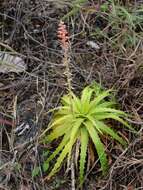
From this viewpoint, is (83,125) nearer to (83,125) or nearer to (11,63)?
(83,125)

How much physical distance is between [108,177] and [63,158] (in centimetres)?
29

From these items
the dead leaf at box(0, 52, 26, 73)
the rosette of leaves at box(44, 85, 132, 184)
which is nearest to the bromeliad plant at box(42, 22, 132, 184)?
the rosette of leaves at box(44, 85, 132, 184)

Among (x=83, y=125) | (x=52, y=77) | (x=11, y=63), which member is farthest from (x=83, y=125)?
(x=11, y=63)

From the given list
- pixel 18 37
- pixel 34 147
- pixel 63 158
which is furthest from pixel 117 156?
pixel 18 37

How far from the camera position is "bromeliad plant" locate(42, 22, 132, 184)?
2.46 m

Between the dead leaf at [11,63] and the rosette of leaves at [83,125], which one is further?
the dead leaf at [11,63]

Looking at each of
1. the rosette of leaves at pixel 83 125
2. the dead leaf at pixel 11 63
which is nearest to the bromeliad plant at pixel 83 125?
the rosette of leaves at pixel 83 125

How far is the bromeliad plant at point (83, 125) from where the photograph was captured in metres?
2.46

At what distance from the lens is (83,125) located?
2557 mm

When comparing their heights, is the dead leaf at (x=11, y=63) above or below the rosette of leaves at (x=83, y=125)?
above

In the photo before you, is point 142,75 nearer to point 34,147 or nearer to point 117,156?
point 117,156

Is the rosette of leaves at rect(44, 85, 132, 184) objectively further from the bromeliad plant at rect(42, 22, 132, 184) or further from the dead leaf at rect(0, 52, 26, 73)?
the dead leaf at rect(0, 52, 26, 73)

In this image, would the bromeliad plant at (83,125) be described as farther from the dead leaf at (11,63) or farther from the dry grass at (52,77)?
the dead leaf at (11,63)

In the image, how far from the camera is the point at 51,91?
289cm
